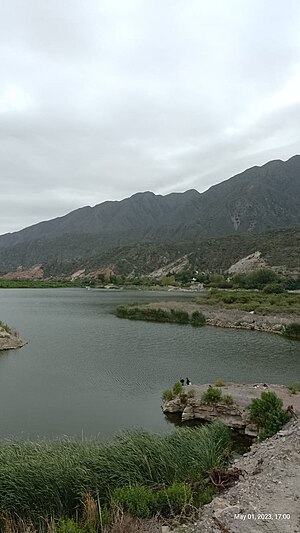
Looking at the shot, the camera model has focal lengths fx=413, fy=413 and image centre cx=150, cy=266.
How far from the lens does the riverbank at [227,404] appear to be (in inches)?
667

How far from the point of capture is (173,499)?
916 centimetres

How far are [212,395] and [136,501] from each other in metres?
9.97

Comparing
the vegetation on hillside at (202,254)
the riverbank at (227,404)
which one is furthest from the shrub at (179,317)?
the vegetation on hillside at (202,254)

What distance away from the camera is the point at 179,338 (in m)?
40.0

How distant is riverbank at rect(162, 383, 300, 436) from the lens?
16953 mm

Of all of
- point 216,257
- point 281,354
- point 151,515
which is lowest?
point 281,354

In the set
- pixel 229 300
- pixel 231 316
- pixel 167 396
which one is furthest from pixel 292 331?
pixel 167 396

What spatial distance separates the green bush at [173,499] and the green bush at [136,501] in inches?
7.2

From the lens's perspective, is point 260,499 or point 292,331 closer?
point 260,499

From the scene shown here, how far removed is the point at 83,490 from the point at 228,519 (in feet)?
11.5

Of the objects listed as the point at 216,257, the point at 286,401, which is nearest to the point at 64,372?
the point at 286,401

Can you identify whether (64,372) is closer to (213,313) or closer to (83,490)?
(83,490)
